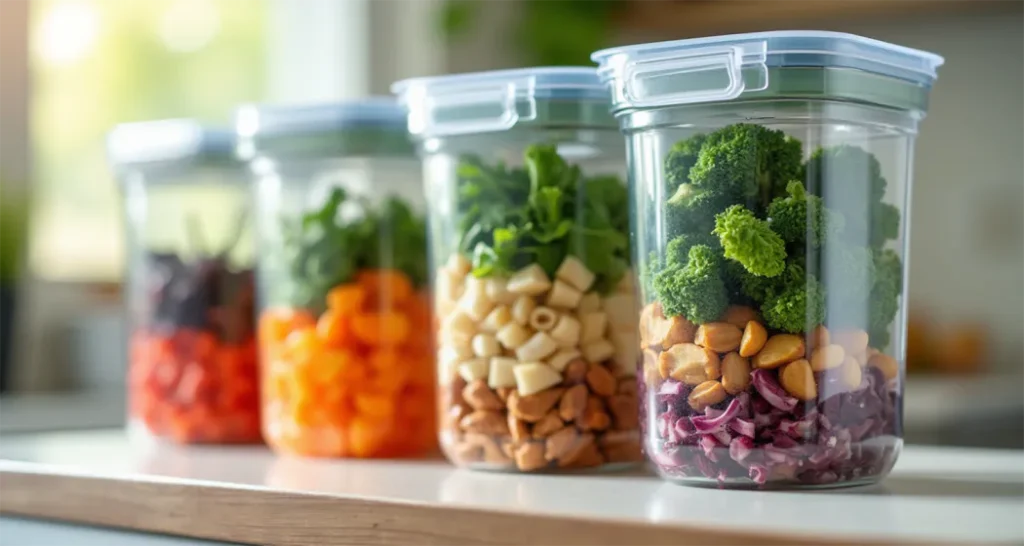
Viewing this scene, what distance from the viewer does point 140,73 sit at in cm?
222

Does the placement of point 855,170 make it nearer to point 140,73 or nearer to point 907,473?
point 907,473

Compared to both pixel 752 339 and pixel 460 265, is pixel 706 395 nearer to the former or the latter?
pixel 752 339

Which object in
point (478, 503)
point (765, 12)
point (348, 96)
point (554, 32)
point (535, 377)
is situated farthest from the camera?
point (765, 12)

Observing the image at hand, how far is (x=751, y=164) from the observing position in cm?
79

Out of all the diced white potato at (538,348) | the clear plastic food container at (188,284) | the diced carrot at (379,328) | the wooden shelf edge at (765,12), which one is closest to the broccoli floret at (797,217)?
the diced white potato at (538,348)

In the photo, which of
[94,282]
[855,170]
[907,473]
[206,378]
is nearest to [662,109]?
[855,170]

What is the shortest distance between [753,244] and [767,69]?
0.38 feet

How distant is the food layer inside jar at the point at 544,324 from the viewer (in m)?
0.92

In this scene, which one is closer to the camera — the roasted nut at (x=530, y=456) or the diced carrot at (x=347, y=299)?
the roasted nut at (x=530, y=456)

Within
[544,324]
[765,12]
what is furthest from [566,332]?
[765,12]

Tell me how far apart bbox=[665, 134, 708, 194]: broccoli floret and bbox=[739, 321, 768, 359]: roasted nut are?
0.36ft

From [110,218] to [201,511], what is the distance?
1401mm

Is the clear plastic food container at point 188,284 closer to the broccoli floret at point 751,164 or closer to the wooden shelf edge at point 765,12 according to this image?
the broccoli floret at point 751,164

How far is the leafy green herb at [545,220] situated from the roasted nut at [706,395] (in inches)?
6.3
